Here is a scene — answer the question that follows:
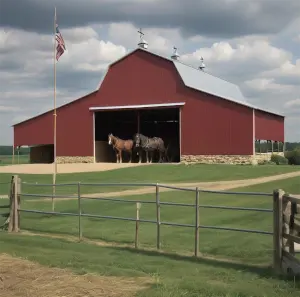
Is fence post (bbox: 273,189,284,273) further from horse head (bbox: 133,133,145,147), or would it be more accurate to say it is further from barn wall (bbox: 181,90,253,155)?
horse head (bbox: 133,133,145,147)

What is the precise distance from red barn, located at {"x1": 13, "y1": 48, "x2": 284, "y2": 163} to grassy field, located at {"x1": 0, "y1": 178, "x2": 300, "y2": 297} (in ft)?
59.4

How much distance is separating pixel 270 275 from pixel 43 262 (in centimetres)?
363

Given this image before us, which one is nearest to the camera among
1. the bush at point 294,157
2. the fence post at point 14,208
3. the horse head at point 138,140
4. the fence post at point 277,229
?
the fence post at point 277,229

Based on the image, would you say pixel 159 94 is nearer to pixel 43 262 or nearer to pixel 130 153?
pixel 130 153

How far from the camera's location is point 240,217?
14656 mm

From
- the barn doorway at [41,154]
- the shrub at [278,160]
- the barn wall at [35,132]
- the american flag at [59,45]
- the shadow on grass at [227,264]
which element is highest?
the american flag at [59,45]

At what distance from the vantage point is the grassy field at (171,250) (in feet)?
23.7

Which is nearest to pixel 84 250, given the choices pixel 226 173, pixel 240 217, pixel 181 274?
pixel 181 274

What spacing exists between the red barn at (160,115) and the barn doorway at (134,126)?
0.09 m

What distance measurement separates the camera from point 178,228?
13.4 metres

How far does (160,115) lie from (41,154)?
34.7ft

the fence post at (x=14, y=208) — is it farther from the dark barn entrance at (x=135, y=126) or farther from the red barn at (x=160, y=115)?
the dark barn entrance at (x=135, y=126)

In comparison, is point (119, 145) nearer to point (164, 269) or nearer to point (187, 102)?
point (187, 102)

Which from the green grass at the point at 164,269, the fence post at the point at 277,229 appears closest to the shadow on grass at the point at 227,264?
the green grass at the point at 164,269
